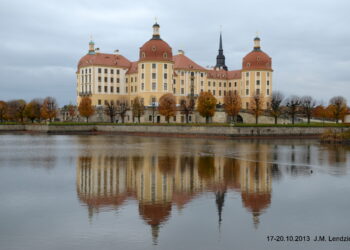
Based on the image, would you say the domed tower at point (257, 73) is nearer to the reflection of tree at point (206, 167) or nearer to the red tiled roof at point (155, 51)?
the red tiled roof at point (155, 51)

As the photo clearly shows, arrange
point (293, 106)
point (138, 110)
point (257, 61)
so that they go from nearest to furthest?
point (293, 106) → point (138, 110) → point (257, 61)

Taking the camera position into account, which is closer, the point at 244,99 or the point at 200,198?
the point at 200,198

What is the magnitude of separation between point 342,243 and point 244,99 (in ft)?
303

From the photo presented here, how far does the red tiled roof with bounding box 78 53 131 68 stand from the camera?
330 feet

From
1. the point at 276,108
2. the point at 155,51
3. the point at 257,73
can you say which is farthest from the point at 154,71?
the point at 276,108

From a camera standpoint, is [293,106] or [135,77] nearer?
[293,106]

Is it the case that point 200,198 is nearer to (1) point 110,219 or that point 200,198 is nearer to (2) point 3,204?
(1) point 110,219

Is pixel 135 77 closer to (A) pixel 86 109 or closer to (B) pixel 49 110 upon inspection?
(A) pixel 86 109

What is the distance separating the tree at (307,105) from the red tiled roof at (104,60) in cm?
4044

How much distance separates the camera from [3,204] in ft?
59.2

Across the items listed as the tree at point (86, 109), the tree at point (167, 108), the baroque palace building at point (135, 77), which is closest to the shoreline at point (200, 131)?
the tree at point (167, 108)

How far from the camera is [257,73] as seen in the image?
335ft

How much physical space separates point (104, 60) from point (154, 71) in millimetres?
16058

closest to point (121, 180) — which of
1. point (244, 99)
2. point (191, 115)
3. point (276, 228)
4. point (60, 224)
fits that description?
point (60, 224)
